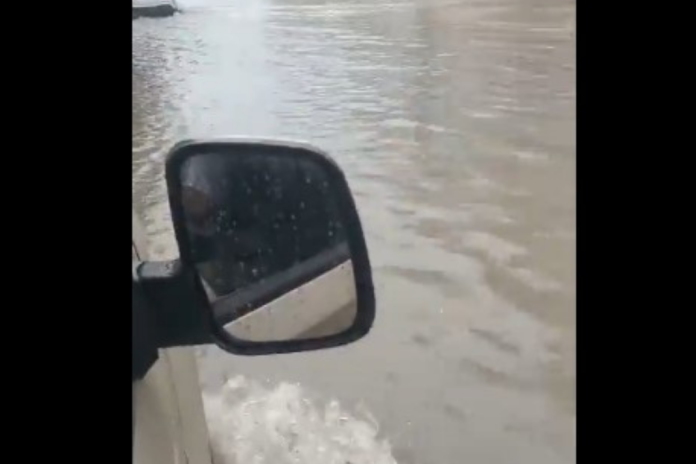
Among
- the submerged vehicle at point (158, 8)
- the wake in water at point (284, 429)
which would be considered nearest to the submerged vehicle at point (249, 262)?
the wake in water at point (284, 429)

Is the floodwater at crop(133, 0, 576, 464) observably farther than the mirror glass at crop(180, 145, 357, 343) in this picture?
Yes

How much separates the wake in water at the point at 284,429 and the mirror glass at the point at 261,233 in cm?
263

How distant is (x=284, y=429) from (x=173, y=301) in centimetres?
344

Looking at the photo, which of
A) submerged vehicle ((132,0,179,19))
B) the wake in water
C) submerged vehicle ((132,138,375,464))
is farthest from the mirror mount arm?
submerged vehicle ((132,0,179,19))

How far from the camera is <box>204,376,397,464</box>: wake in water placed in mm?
4285

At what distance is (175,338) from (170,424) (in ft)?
1.29

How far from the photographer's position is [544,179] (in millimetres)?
7668

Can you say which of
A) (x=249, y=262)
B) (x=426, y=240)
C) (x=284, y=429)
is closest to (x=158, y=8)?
(x=426, y=240)

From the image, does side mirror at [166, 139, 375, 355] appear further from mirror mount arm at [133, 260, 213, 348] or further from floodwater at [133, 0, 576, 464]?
floodwater at [133, 0, 576, 464]

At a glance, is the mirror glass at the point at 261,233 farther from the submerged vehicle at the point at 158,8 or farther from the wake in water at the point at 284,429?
the submerged vehicle at the point at 158,8

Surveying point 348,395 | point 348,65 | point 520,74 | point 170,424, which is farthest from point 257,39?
point 170,424

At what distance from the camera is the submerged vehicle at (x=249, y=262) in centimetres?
127
